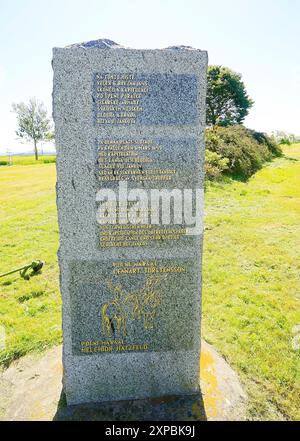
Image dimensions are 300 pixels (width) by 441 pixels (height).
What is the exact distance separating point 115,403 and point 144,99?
3.25m

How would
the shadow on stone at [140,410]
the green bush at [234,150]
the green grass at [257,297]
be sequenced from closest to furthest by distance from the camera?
the shadow on stone at [140,410] → the green grass at [257,297] → the green bush at [234,150]

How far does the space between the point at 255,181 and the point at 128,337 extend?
16.1 meters

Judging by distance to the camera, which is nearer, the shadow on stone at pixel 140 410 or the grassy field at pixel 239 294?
the shadow on stone at pixel 140 410

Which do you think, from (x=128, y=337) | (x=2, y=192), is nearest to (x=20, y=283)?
(x=128, y=337)

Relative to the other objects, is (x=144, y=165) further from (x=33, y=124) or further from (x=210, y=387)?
(x=33, y=124)

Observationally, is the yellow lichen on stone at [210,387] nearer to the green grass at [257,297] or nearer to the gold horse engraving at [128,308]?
the green grass at [257,297]

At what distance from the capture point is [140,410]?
3654 mm

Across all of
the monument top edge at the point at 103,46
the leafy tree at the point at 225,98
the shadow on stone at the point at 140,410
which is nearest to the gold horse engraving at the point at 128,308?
the shadow on stone at the point at 140,410

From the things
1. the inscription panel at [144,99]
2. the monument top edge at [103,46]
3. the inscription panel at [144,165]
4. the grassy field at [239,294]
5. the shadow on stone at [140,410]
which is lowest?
the shadow on stone at [140,410]

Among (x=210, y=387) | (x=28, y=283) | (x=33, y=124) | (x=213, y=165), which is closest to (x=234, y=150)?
(x=213, y=165)

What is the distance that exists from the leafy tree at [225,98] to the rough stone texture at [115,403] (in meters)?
33.3

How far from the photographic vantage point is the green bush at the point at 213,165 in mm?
16062

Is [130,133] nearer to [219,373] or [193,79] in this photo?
[193,79]

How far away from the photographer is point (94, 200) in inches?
133
